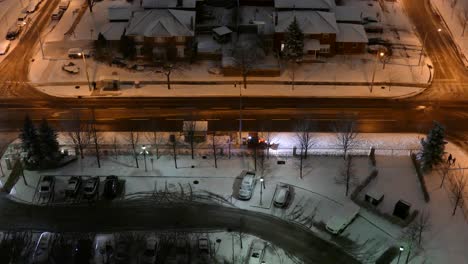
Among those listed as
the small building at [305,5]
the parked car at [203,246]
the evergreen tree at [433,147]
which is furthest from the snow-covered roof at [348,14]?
the parked car at [203,246]

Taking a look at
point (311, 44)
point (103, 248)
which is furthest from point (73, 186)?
point (311, 44)

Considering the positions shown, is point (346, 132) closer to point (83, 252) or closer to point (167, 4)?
point (83, 252)

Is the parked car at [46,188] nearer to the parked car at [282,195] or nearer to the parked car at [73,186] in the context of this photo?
the parked car at [73,186]

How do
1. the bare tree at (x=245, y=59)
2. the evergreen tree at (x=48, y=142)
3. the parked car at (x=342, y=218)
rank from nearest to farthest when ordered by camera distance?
the parked car at (x=342, y=218) → the evergreen tree at (x=48, y=142) → the bare tree at (x=245, y=59)

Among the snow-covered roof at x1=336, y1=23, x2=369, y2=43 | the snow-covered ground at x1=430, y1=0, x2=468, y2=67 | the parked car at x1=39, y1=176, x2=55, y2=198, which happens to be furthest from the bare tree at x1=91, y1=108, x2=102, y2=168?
the snow-covered ground at x1=430, y1=0, x2=468, y2=67

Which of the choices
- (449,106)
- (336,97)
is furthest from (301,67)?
(449,106)

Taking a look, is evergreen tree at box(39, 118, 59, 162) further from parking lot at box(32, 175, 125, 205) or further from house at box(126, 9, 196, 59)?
house at box(126, 9, 196, 59)

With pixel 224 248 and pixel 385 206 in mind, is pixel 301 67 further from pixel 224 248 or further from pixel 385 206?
pixel 224 248
